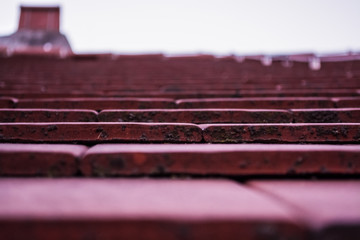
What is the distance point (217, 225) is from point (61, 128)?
67 centimetres

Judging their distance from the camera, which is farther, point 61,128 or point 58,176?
point 61,128

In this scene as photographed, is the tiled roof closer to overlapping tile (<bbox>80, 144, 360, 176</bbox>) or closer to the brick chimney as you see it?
overlapping tile (<bbox>80, 144, 360, 176</bbox>)

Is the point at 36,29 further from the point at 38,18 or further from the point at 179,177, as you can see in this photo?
the point at 179,177

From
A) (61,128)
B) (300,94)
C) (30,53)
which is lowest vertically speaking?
(61,128)

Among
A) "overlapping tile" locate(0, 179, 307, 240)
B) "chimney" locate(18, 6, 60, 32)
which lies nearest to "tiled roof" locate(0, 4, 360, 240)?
"overlapping tile" locate(0, 179, 307, 240)

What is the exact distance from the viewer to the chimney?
16938 mm

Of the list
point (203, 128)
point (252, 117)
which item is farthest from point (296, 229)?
point (252, 117)

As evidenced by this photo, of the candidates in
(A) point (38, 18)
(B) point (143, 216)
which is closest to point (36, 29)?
(A) point (38, 18)

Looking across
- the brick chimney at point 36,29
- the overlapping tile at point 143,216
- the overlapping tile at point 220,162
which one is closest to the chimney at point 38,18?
the brick chimney at point 36,29

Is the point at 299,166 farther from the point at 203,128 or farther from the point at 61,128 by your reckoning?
the point at 61,128

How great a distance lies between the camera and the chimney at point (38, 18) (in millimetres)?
16938

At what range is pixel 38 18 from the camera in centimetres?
1733

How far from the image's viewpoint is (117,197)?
0.49 metres

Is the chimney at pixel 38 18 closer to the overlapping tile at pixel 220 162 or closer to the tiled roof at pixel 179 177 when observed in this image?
the tiled roof at pixel 179 177
